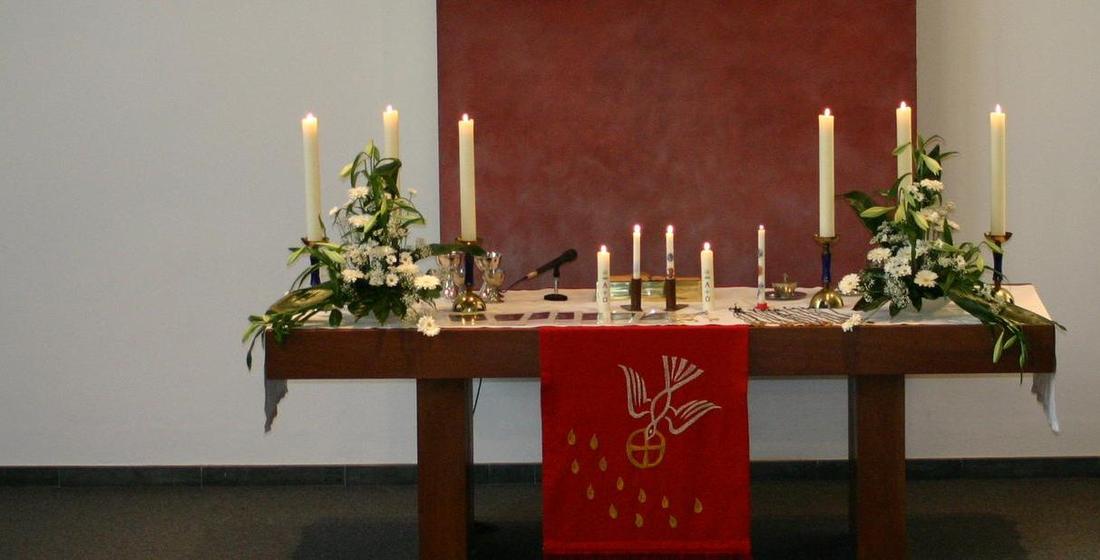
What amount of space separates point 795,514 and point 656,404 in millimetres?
1303

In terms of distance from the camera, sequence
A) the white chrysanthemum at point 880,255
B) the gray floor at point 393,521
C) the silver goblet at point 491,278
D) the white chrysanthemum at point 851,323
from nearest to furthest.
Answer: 1. the white chrysanthemum at point 851,323
2. the white chrysanthemum at point 880,255
3. the silver goblet at point 491,278
4. the gray floor at point 393,521

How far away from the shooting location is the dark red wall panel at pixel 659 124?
4.09 m

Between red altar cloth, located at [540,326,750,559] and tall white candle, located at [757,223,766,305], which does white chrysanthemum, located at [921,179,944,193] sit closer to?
tall white candle, located at [757,223,766,305]

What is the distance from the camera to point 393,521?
12.4ft

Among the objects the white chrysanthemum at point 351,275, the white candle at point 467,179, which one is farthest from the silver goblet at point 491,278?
the white chrysanthemum at point 351,275

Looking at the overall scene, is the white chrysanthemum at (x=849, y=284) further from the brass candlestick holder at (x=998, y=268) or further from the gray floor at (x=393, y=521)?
the gray floor at (x=393, y=521)

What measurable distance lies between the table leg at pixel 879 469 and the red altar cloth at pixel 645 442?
1.09ft

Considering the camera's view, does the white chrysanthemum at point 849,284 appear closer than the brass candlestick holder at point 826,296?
Yes

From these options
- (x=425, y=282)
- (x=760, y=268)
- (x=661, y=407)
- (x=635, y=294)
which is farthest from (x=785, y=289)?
(x=425, y=282)

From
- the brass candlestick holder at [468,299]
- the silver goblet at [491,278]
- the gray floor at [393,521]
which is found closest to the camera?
the brass candlestick holder at [468,299]

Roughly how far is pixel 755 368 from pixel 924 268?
0.49 meters

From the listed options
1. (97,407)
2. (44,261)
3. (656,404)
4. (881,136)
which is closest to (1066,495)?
(881,136)

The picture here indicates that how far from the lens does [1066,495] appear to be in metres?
3.96

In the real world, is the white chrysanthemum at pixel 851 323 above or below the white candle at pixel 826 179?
below
